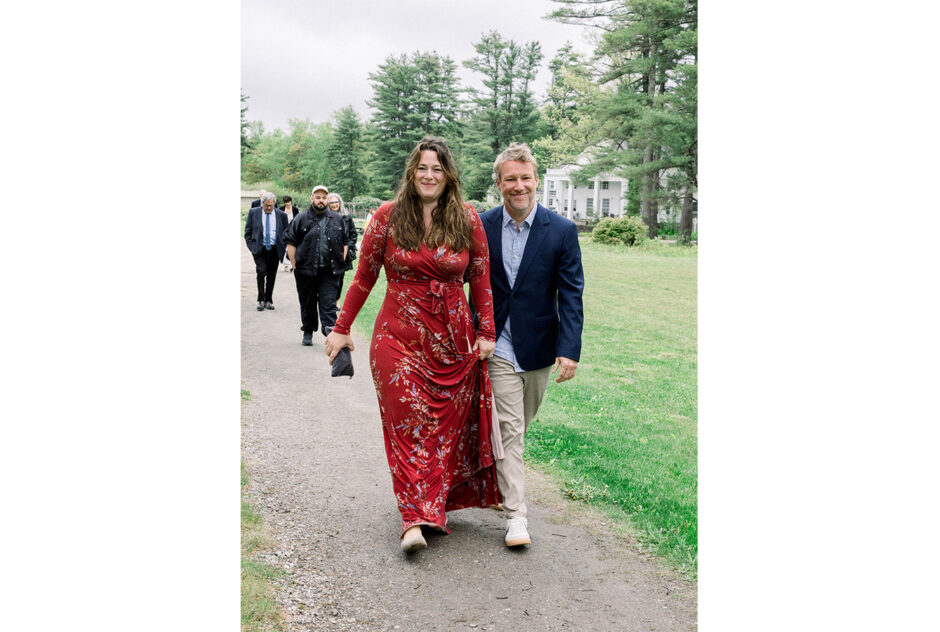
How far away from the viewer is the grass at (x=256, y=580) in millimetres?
3297

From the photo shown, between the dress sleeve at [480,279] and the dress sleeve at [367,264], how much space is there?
1.53 ft

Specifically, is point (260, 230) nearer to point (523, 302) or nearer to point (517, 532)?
point (523, 302)

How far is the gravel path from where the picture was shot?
3.41 m

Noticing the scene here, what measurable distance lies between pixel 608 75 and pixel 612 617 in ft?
113

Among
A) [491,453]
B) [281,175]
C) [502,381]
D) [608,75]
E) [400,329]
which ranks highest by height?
[608,75]

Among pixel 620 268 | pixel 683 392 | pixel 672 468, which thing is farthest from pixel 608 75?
pixel 672 468

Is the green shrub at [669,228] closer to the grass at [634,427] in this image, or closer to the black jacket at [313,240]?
the grass at [634,427]

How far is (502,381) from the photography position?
4.30 meters

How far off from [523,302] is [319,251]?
18.2 feet

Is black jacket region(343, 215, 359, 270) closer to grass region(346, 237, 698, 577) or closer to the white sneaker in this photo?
grass region(346, 237, 698, 577)

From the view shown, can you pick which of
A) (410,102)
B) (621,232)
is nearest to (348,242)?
(621,232)

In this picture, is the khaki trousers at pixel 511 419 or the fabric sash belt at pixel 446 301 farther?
the khaki trousers at pixel 511 419

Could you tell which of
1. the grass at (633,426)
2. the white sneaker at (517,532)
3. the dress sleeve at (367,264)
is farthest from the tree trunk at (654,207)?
the white sneaker at (517,532)
